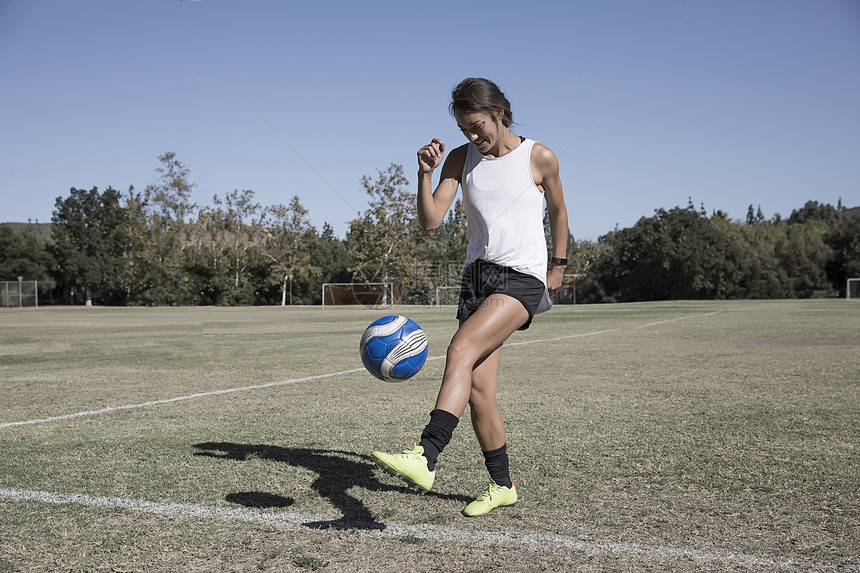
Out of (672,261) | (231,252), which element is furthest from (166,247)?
(672,261)

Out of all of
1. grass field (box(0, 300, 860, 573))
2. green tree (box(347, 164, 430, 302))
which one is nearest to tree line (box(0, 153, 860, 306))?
green tree (box(347, 164, 430, 302))

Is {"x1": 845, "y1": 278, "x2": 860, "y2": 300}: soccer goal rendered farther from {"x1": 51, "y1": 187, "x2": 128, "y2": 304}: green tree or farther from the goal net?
the goal net

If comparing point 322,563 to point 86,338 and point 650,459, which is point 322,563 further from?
point 86,338

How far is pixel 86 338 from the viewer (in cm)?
1755

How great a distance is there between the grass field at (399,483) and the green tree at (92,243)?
62.9 meters

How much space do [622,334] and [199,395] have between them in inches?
494

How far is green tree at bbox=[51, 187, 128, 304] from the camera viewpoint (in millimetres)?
67312

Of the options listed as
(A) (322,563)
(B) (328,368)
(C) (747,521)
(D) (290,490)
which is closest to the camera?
(A) (322,563)

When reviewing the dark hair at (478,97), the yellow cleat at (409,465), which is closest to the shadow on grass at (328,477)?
the yellow cleat at (409,465)

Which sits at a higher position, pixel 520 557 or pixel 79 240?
pixel 79 240

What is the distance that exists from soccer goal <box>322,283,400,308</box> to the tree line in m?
2.61

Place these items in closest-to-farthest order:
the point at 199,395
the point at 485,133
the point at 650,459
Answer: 1. the point at 485,133
2. the point at 650,459
3. the point at 199,395

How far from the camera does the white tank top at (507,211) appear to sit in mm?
3701

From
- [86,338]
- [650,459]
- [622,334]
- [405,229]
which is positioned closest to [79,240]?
[405,229]
